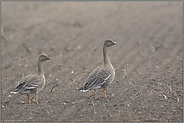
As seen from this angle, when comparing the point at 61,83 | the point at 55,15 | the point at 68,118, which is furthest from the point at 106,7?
the point at 68,118

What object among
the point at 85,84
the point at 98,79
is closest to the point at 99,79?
the point at 98,79

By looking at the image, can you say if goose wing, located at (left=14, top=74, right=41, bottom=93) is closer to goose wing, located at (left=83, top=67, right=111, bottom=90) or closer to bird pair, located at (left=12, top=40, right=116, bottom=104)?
bird pair, located at (left=12, top=40, right=116, bottom=104)

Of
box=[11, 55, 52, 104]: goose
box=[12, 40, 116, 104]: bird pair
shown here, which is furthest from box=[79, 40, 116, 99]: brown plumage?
box=[11, 55, 52, 104]: goose

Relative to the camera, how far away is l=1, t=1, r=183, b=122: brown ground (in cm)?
719

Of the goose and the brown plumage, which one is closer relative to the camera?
the goose

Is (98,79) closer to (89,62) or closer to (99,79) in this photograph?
(99,79)

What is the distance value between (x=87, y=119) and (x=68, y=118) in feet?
1.93

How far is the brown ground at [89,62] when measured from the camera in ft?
23.6

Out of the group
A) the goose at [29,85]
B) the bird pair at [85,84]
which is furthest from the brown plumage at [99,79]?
the goose at [29,85]

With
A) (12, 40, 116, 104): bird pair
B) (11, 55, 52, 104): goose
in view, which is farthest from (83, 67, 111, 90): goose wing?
(11, 55, 52, 104): goose

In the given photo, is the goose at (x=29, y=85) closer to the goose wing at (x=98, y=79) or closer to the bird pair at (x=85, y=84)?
the bird pair at (x=85, y=84)

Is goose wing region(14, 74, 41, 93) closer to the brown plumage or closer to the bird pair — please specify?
the bird pair

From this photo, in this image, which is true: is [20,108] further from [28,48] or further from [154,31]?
[154,31]

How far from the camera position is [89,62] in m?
11.4
